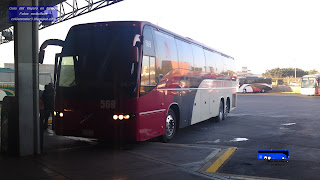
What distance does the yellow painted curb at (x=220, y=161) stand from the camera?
611 cm

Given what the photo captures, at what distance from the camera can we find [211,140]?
9.88m

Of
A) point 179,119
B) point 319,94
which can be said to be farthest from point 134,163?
point 319,94

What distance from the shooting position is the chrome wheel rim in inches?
365

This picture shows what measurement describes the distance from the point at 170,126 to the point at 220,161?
295cm

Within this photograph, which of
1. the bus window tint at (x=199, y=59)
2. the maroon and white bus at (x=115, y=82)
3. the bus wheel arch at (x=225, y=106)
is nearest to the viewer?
the maroon and white bus at (x=115, y=82)

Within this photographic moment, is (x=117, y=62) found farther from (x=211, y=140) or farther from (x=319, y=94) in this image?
(x=319, y=94)

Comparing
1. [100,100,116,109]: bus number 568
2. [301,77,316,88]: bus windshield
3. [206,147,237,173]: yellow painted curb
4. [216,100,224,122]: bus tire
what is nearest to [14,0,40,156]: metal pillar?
[100,100,116,109]: bus number 568

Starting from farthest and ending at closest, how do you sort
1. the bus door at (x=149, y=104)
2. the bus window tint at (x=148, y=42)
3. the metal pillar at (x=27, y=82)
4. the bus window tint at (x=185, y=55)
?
the bus window tint at (x=185, y=55) < the bus window tint at (x=148, y=42) < the bus door at (x=149, y=104) < the metal pillar at (x=27, y=82)

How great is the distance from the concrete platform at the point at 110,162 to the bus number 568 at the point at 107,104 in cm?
110

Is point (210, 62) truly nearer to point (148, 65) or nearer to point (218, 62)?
point (218, 62)

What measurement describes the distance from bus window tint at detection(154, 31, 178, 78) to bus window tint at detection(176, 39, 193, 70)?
0.43 m

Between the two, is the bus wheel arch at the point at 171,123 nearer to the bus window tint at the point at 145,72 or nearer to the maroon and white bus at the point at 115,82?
the maroon and white bus at the point at 115,82

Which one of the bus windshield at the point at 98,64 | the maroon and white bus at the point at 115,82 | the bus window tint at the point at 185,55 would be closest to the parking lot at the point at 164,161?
the maroon and white bus at the point at 115,82

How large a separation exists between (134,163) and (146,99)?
→ 1887mm
